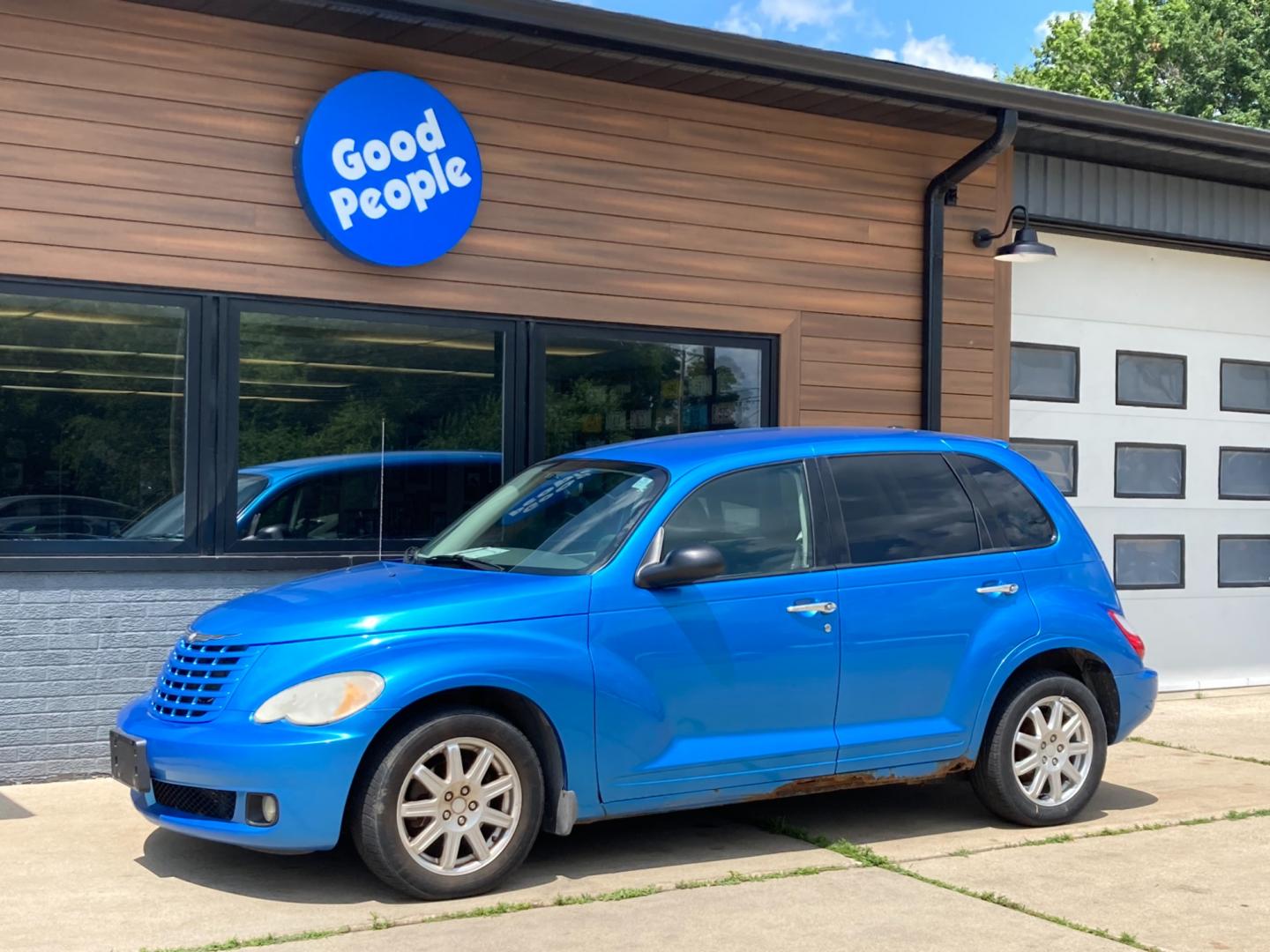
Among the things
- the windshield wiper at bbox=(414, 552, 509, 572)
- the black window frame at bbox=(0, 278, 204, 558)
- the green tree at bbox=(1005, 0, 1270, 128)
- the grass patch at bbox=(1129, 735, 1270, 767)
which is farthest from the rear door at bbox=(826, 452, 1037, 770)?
the green tree at bbox=(1005, 0, 1270, 128)

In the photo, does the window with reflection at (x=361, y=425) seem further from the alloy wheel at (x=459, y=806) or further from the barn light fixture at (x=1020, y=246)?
the barn light fixture at (x=1020, y=246)

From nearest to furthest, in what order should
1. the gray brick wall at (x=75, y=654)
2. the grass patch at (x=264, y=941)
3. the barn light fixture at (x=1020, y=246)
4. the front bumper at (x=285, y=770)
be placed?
the grass patch at (x=264, y=941), the front bumper at (x=285, y=770), the gray brick wall at (x=75, y=654), the barn light fixture at (x=1020, y=246)

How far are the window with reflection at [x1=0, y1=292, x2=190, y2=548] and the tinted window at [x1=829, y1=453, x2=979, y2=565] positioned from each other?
12.1 feet

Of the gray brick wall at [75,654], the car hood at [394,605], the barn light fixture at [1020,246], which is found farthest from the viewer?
the barn light fixture at [1020,246]

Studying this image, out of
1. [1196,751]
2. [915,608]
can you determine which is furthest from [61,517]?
[1196,751]

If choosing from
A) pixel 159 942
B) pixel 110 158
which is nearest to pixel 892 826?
pixel 159 942

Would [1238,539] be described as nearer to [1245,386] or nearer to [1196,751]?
[1245,386]

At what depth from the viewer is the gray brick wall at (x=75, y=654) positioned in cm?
776

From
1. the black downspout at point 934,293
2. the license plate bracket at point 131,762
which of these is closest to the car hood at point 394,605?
the license plate bracket at point 131,762

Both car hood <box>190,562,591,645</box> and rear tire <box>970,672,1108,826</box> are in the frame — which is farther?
rear tire <box>970,672,1108,826</box>

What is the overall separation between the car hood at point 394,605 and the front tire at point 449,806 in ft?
1.28

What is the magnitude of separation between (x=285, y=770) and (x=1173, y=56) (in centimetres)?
3712

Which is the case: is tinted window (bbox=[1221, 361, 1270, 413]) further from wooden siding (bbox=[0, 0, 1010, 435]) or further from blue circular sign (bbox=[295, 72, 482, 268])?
blue circular sign (bbox=[295, 72, 482, 268])

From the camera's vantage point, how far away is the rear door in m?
6.55
